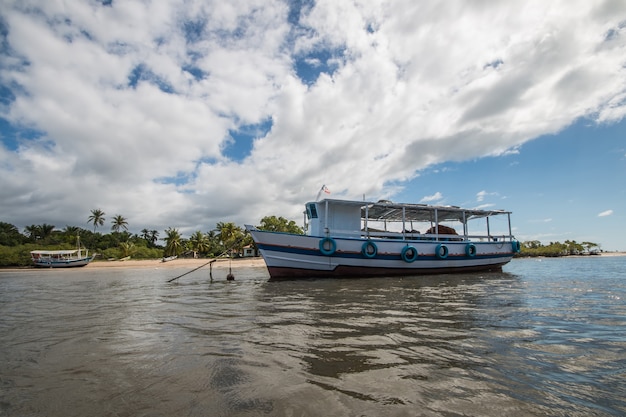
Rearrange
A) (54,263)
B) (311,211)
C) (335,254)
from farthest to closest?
(54,263)
(311,211)
(335,254)

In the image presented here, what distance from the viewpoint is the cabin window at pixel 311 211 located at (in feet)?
60.0

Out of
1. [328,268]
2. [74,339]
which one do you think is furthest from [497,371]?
[328,268]

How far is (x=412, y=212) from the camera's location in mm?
20766

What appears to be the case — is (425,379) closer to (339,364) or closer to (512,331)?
(339,364)

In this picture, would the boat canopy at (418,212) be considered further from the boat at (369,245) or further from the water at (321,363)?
the water at (321,363)

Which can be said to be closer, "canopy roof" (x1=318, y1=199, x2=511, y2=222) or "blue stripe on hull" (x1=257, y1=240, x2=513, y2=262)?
"blue stripe on hull" (x1=257, y1=240, x2=513, y2=262)

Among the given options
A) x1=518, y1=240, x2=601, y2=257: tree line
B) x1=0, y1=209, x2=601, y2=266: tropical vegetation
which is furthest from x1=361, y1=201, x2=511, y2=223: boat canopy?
x1=518, y1=240, x2=601, y2=257: tree line

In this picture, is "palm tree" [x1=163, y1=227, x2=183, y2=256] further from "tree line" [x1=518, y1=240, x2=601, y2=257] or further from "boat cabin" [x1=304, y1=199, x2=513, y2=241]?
"tree line" [x1=518, y1=240, x2=601, y2=257]

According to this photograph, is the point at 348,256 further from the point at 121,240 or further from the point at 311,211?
→ the point at 121,240

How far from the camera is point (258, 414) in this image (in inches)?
99.8

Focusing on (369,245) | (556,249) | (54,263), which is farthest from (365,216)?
(556,249)

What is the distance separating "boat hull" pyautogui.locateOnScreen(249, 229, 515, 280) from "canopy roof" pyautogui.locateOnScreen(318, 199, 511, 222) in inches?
76.6

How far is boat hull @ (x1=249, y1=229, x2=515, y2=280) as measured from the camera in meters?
16.1

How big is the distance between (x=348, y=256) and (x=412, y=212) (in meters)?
6.61
